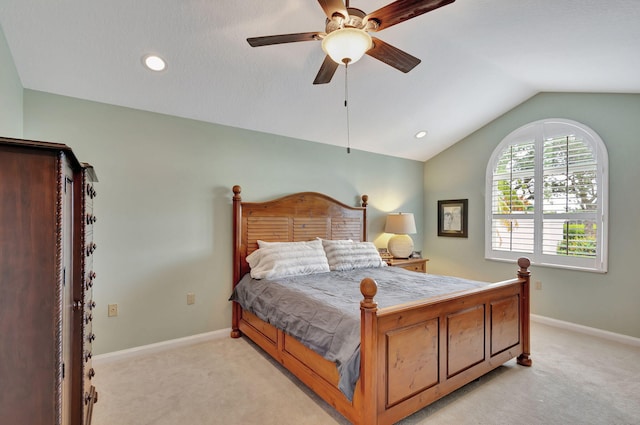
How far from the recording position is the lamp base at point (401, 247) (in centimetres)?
448

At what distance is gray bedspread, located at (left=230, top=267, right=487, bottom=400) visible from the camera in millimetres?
1890

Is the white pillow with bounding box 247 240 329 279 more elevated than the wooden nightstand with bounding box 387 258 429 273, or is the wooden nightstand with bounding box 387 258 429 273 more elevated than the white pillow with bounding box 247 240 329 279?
the white pillow with bounding box 247 240 329 279

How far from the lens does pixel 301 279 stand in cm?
300

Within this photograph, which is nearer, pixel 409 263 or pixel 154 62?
pixel 154 62

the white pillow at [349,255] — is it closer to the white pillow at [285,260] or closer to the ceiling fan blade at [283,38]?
the white pillow at [285,260]

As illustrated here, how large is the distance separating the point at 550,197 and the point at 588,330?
5.11 ft

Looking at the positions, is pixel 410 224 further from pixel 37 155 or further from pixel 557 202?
pixel 37 155

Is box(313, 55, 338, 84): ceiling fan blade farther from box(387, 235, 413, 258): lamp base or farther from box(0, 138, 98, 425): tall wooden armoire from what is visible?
box(387, 235, 413, 258): lamp base

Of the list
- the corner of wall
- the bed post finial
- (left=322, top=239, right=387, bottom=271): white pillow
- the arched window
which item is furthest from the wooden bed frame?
the corner of wall

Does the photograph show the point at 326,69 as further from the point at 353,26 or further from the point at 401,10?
the point at 401,10

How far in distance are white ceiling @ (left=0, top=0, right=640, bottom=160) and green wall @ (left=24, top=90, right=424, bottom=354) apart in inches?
7.8

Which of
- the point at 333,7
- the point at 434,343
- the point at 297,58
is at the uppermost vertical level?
the point at 297,58

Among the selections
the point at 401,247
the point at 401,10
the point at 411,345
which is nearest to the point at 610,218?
the point at 401,247

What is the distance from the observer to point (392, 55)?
6.61 ft
